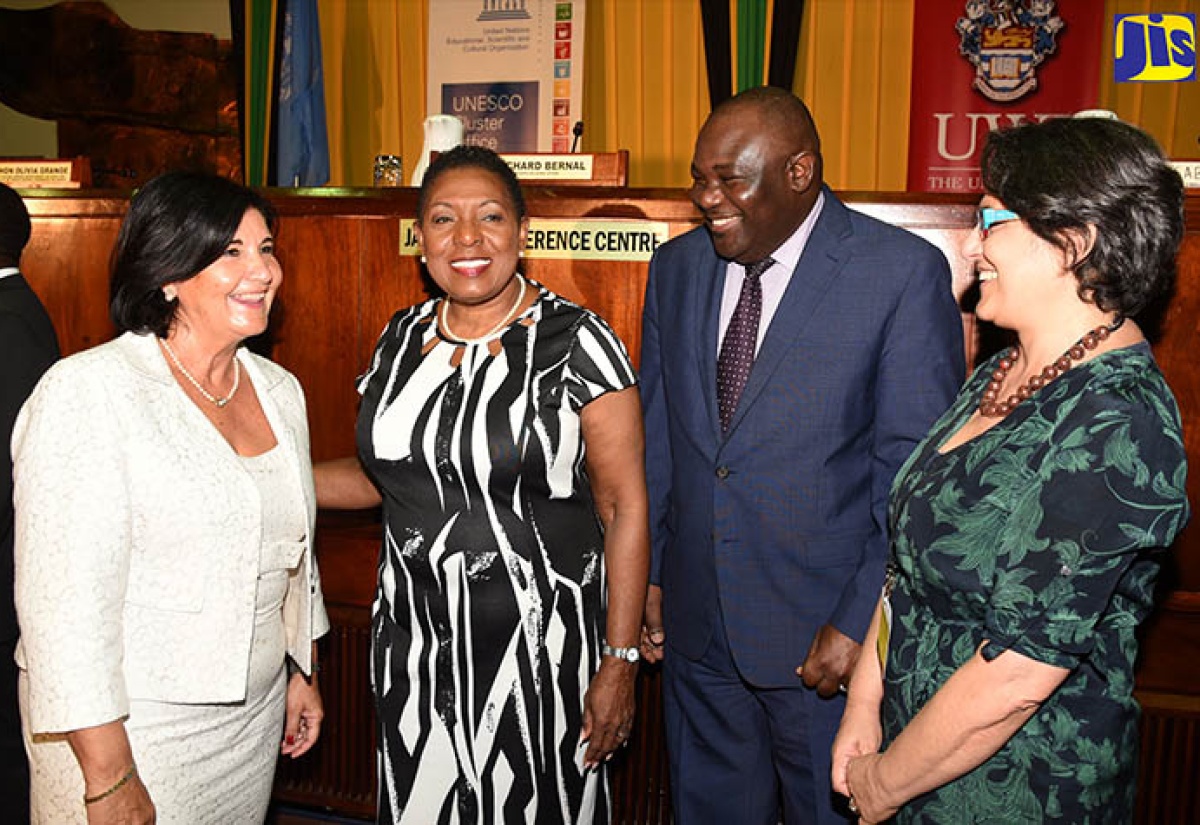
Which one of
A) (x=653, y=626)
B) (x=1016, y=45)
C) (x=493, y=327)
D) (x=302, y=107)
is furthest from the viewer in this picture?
(x=302, y=107)

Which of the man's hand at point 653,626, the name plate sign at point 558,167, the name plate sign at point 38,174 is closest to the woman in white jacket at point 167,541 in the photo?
the man's hand at point 653,626

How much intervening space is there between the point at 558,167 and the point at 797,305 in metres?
1.09

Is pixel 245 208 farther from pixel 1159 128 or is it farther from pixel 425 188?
pixel 1159 128

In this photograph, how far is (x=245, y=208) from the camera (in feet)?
5.55

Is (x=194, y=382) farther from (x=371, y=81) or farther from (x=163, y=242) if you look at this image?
(x=371, y=81)

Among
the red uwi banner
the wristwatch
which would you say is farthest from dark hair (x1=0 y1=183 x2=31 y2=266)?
the red uwi banner

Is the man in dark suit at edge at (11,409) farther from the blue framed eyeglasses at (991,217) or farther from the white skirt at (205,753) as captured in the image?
the blue framed eyeglasses at (991,217)

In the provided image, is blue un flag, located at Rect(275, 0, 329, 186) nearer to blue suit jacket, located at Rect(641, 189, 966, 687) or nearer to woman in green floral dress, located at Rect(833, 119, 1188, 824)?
blue suit jacket, located at Rect(641, 189, 966, 687)

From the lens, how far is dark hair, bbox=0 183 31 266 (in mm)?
2377

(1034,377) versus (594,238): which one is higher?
(594,238)

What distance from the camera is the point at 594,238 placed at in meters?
2.69

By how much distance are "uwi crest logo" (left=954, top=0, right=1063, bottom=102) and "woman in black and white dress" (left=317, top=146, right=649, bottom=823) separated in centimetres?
432

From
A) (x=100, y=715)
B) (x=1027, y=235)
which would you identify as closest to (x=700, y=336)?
(x=1027, y=235)

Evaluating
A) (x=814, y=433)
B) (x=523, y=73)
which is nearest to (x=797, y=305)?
(x=814, y=433)
